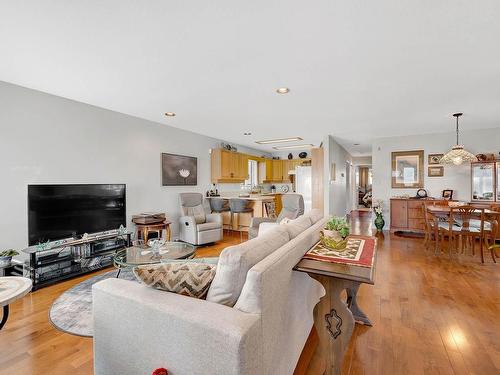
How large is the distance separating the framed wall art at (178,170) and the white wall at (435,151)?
4482mm

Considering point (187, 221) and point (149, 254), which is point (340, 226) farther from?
point (187, 221)

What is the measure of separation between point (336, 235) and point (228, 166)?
4.92m

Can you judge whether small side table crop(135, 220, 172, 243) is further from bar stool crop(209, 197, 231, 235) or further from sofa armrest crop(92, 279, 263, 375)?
sofa armrest crop(92, 279, 263, 375)

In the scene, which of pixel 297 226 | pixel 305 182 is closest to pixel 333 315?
pixel 297 226

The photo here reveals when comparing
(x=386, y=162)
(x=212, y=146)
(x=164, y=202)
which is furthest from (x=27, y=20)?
(x=386, y=162)

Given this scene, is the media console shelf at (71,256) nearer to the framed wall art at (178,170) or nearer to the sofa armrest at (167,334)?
the framed wall art at (178,170)

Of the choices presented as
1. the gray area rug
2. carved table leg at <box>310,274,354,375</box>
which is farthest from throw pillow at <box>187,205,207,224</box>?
carved table leg at <box>310,274,354,375</box>

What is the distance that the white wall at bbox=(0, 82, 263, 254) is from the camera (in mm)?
2947

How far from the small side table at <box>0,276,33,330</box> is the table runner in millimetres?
1737

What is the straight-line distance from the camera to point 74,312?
7.68ft

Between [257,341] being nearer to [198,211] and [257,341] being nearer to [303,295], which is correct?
[303,295]

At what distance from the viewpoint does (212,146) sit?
20.2ft

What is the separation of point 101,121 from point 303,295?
12.6 ft

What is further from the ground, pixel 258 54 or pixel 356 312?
pixel 258 54
